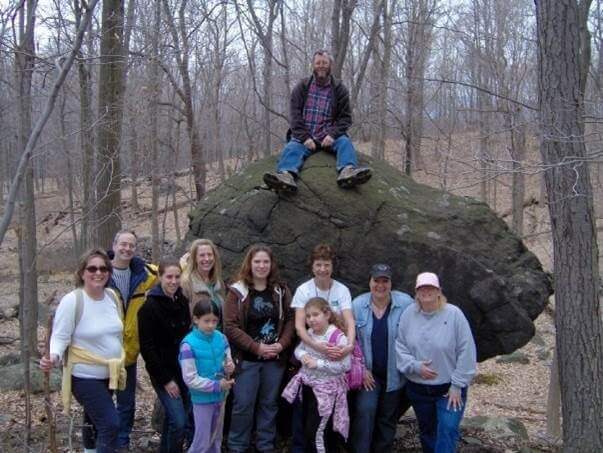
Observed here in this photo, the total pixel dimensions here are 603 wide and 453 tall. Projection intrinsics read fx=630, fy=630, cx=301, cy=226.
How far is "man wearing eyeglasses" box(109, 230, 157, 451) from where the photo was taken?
16.8 ft

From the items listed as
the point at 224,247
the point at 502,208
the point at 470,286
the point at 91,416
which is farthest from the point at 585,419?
the point at 502,208

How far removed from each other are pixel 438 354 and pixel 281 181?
230cm

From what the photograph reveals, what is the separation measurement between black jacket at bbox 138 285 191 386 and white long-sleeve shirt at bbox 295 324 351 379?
3.16 ft

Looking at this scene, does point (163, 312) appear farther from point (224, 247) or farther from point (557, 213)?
point (557, 213)

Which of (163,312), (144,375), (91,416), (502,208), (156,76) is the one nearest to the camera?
(91,416)

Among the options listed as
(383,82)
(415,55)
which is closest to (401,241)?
(383,82)

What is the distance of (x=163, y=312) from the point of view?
4910 mm

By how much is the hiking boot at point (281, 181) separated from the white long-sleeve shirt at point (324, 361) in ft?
5.66

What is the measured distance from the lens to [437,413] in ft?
17.0

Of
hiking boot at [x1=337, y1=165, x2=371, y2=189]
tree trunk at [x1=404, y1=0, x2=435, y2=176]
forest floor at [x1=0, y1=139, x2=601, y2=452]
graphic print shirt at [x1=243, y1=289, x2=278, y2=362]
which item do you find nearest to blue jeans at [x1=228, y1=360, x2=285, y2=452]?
graphic print shirt at [x1=243, y1=289, x2=278, y2=362]

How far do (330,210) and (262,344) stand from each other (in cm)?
176

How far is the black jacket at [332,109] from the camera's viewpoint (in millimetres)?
6598

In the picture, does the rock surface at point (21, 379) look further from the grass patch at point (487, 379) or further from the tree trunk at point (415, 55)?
the tree trunk at point (415, 55)

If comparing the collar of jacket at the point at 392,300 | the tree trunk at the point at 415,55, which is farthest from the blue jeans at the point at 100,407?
the tree trunk at the point at 415,55
